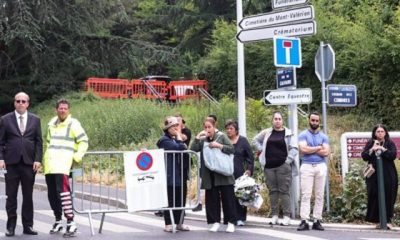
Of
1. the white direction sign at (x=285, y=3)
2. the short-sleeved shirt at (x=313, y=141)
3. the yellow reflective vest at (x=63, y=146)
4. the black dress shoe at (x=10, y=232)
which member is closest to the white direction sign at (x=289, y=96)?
the short-sleeved shirt at (x=313, y=141)

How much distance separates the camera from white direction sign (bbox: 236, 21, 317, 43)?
12.2m

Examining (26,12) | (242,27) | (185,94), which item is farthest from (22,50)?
(242,27)

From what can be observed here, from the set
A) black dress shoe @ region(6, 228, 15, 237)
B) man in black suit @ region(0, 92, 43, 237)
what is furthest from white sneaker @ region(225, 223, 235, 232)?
black dress shoe @ region(6, 228, 15, 237)

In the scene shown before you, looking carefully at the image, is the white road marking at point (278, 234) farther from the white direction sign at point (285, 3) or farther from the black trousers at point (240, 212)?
the white direction sign at point (285, 3)

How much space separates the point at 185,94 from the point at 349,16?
9063mm

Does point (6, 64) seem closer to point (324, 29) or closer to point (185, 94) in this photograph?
point (185, 94)

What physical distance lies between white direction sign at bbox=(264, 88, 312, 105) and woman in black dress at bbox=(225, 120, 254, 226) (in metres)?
1.12

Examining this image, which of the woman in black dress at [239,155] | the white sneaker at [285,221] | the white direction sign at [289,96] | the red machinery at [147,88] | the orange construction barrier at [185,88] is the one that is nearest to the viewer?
the white sneaker at [285,221]

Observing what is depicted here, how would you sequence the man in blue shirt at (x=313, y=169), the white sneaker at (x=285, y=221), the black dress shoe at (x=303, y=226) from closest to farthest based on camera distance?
the black dress shoe at (x=303, y=226)
the man in blue shirt at (x=313, y=169)
the white sneaker at (x=285, y=221)

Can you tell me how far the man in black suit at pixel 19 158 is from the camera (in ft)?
32.7

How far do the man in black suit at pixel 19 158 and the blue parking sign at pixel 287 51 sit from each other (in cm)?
459

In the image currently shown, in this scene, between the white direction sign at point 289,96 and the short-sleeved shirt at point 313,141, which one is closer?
the short-sleeved shirt at point 313,141

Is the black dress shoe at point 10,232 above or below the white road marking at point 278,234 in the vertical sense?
above

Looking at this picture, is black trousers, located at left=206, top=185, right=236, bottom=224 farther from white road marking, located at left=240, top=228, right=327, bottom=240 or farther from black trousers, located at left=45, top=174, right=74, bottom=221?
black trousers, located at left=45, top=174, right=74, bottom=221
